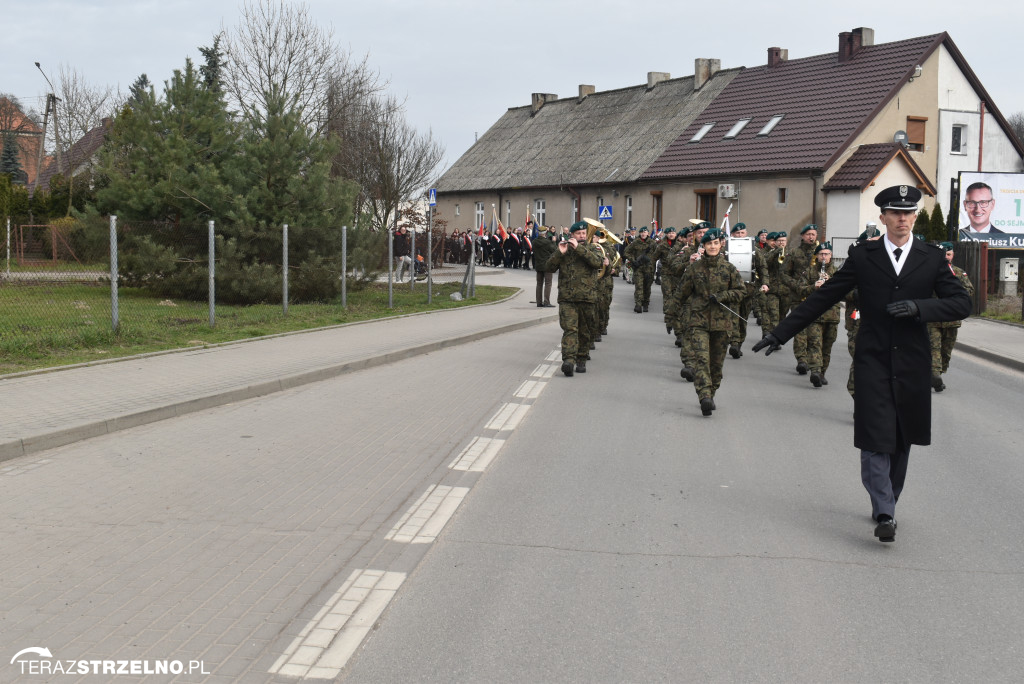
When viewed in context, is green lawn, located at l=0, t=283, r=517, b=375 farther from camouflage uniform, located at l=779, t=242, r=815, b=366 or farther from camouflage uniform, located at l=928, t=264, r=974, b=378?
camouflage uniform, located at l=928, t=264, r=974, b=378

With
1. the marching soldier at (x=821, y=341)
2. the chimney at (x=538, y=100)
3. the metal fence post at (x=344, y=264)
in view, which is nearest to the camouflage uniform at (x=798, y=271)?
the marching soldier at (x=821, y=341)

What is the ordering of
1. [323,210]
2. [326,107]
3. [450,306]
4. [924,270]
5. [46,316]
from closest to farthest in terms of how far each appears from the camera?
[924,270], [46,316], [323,210], [450,306], [326,107]

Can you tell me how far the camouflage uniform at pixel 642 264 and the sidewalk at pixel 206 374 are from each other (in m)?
4.53

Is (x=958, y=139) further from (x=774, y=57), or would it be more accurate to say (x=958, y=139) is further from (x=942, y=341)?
(x=942, y=341)

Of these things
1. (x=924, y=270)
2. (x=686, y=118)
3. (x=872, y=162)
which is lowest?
(x=924, y=270)

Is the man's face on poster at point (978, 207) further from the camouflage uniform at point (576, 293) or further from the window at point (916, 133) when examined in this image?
the camouflage uniform at point (576, 293)

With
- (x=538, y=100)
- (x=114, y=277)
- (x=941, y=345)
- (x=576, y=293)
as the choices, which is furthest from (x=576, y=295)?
(x=538, y=100)

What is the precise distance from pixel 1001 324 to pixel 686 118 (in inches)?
1202

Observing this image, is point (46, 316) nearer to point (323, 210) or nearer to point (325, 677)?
point (323, 210)

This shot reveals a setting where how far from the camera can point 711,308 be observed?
10.9 meters

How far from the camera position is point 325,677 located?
3926 mm

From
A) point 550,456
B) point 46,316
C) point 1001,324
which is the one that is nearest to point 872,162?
point 1001,324

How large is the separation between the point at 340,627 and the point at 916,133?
4261 centimetres

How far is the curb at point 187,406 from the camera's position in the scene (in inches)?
314
